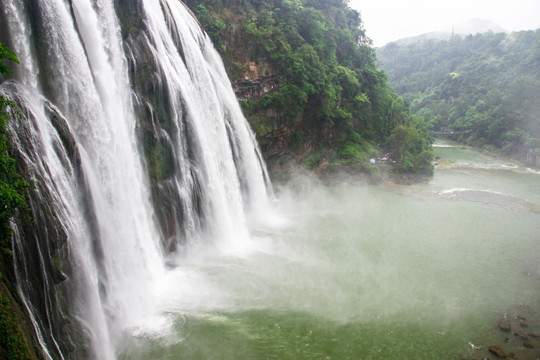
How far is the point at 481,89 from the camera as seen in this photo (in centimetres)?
5312

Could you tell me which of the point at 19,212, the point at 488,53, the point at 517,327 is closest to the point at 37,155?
the point at 19,212

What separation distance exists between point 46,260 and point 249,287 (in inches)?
217

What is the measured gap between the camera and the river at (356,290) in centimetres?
826

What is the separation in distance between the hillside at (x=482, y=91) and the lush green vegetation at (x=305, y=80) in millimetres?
12930

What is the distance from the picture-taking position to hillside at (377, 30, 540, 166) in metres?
39.2

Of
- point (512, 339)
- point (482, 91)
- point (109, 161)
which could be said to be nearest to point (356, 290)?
point (512, 339)

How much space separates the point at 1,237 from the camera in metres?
5.44

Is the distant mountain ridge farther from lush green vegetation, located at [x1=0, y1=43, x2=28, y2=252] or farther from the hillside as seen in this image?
lush green vegetation, located at [x1=0, y1=43, x2=28, y2=252]

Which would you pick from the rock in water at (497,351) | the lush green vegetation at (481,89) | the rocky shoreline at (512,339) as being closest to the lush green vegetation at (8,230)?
the rocky shoreline at (512,339)

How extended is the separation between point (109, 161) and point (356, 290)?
7.77m

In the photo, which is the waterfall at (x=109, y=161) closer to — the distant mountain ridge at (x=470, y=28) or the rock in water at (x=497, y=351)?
the rock in water at (x=497, y=351)

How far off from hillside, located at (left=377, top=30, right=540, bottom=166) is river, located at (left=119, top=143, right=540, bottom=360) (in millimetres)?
25762

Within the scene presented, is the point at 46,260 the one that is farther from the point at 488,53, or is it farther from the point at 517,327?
the point at 488,53

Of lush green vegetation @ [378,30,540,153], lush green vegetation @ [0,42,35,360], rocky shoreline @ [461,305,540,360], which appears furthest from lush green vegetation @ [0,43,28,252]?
lush green vegetation @ [378,30,540,153]
